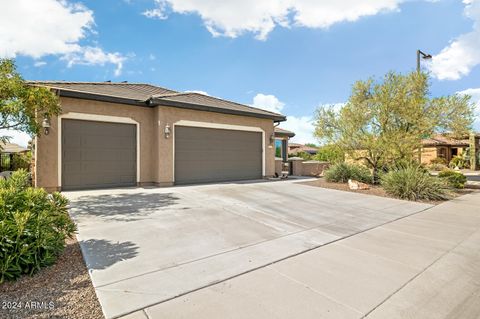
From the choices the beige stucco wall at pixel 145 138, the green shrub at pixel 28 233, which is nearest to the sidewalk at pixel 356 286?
the green shrub at pixel 28 233

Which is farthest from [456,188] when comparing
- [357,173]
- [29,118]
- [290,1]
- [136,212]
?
[29,118]

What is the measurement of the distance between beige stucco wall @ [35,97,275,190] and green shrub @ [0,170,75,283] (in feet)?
19.4

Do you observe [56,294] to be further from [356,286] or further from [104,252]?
[356,286]

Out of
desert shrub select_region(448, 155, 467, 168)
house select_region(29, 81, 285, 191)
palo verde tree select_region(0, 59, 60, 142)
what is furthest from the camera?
desert shrub select_region(448, 155, 467, 168)

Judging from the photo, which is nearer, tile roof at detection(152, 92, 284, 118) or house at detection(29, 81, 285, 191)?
house at detection(29, 81, 285, 191)

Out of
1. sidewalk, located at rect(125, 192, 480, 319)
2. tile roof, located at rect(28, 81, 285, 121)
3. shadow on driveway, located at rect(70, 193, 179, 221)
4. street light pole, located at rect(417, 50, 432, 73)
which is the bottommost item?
sidewalk, located at rect(125, 192, 480, 319)

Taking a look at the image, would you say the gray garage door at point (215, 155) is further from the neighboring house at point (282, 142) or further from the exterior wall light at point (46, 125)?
the neighboring house at point (282, 142)

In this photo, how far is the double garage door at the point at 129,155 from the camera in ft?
28.7

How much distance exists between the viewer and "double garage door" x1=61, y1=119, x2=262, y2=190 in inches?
345

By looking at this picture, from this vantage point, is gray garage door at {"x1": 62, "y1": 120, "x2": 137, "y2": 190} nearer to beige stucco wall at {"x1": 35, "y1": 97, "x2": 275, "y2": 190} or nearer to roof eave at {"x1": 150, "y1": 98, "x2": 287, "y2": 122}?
beige stucco wall at {"x1": 35, "y1": 97, "x2": 275, "y2": 190}

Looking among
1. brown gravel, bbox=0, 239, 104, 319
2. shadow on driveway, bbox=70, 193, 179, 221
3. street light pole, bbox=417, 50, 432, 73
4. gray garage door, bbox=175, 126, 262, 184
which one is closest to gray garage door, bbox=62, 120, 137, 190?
shadow on driveway, bbox=70, 193, 179, 221

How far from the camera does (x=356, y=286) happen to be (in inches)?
107

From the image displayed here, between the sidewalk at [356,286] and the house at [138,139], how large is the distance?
7926mm

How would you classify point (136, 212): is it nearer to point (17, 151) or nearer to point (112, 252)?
point (112, 252)
